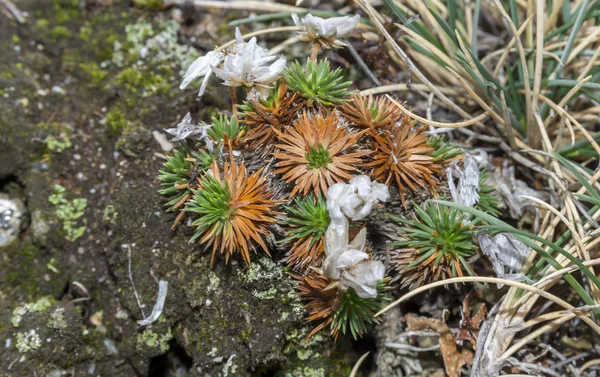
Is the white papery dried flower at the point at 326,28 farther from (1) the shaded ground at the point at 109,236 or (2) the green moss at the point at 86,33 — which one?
(2) the green moss at the point at 86,33

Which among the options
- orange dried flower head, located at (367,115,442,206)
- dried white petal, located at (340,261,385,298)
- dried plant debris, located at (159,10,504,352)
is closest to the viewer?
dried white petal, located at (340,261,385,298)

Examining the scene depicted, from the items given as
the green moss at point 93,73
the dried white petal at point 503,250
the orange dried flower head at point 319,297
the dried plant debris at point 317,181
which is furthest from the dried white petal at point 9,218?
the dried white petal at point 503,250

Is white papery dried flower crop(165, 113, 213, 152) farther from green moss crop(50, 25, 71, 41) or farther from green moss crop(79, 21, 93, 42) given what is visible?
green moss crop(50, 25, 71, 41)

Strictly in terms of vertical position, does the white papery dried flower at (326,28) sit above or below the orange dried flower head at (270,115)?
above

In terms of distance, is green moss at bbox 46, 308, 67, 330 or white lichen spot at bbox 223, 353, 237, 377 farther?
green moss at bbox 46, 308, 67, 330

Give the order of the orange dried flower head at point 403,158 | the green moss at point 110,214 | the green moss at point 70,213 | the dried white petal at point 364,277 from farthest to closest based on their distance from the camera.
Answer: the green moss at point 70,213 → the green moss at point 110,214 → the orange dried flower head at point 403,158 → the dried white petal at point 364,277

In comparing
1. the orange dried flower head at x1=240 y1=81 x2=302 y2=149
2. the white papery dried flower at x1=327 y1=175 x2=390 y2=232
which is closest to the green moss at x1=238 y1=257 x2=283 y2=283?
the white papery dried flower at x1=327 y1=175 x2=390 y2=232

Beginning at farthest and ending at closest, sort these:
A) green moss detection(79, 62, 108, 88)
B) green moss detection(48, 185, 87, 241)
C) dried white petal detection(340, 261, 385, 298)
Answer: green moss detection(79, 62, 108, 88) → green moss detection(48, 185, 87, 241) → dried white petal detection(340, 261, 385, 298)
